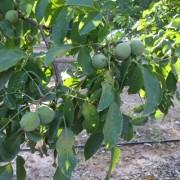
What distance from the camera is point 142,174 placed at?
9.96 feet

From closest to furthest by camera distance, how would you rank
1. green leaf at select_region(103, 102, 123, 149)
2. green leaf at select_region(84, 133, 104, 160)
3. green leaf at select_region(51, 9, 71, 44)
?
1. green leaf at select_region(103, 102, 123, 149)
2. green leaf at select_region(51, 9, 71, 44)
3. green leaf at select_region(84, 133, 104, 160)

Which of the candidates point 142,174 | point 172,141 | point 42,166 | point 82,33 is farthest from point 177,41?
point 172,141

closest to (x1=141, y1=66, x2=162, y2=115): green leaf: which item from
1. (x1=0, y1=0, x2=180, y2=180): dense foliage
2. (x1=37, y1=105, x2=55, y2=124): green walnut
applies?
(x1=0, y1=0, x2=180, y2=180): dense foliage

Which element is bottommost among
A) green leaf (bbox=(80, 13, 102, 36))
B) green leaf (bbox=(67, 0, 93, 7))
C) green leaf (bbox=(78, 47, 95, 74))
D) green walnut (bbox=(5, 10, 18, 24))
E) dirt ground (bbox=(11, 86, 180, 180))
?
dirt ground (bbox=(11, 86, 180, 180))

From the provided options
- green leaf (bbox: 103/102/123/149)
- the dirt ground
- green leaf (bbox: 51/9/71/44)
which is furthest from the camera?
the dirt ground

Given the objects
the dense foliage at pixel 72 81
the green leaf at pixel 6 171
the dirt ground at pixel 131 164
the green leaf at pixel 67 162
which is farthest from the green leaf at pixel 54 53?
the dirt ground at pixel 131 164

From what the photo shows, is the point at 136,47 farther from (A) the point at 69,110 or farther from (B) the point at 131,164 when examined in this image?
(B) the point at 131,164

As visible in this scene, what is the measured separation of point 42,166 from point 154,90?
232cm

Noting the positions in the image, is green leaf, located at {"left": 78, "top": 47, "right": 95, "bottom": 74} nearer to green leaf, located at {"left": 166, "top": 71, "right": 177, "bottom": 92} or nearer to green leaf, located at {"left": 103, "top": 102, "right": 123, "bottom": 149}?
green leaf, located at {"left": 103, "top": 102, "right": 123, "bottom": 149}

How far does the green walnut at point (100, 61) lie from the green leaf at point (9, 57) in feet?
0.61

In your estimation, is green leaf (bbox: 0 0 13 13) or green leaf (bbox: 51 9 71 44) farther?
green leaf (bbox: 0 0 13 13)

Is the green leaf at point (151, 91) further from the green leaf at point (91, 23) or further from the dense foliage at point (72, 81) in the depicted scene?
the green leaf at point (91, 23)

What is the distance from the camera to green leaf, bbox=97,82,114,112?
3.08ft

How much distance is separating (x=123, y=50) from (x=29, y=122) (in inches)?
11.5
